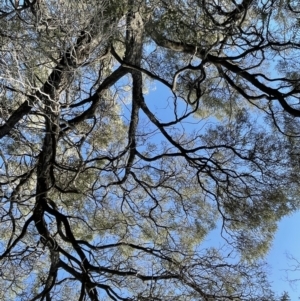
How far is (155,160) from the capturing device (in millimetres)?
4777

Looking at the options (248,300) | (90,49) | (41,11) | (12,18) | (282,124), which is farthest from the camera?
(282,124)

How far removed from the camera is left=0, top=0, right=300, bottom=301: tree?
3.83 metres

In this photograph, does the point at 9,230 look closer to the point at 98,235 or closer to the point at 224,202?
the point at 98,235

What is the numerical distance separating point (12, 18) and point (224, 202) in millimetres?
2739

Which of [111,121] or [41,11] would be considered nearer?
[41,11]

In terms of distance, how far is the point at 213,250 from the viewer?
4.27m

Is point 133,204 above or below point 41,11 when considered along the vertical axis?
above

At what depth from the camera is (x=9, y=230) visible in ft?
16.4

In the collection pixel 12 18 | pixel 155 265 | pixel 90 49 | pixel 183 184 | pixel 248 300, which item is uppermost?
pixel 183 184

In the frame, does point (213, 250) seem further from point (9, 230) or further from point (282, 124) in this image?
point (9, 230)

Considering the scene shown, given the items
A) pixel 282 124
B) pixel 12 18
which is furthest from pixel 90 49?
pixel 282 124

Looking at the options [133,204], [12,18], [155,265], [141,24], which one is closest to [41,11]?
[12,18]

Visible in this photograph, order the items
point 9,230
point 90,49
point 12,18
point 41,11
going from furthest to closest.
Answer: point 9,230, point 90,49, point 12,18, point 41,11

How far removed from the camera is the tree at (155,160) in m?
3.83
